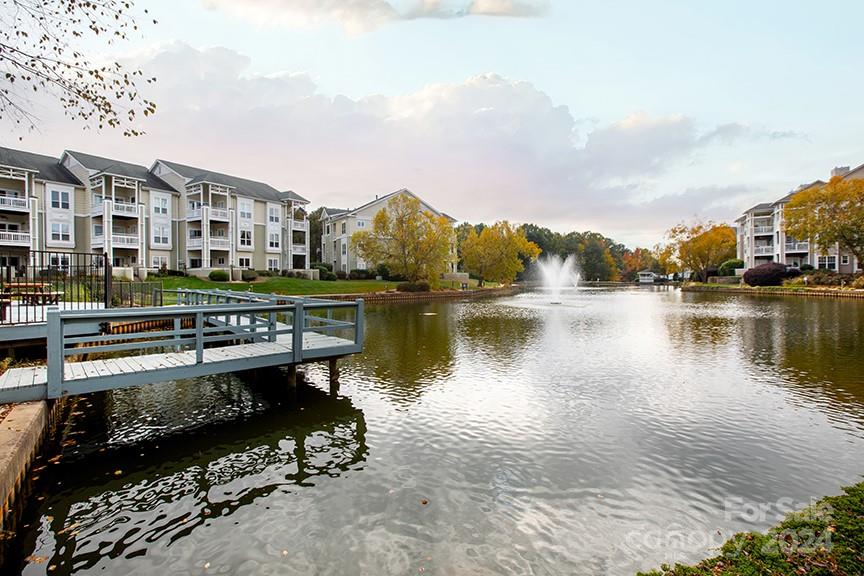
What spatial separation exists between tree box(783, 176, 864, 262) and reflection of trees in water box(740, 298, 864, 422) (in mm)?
25386

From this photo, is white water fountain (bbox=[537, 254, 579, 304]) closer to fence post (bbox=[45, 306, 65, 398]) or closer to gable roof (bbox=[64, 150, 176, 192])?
gable roof (bbox=[64, 150, 176, 192])

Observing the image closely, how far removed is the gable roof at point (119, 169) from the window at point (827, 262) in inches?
3004

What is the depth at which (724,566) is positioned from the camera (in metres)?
3.94

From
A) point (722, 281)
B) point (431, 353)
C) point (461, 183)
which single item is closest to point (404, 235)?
point (461, 183)

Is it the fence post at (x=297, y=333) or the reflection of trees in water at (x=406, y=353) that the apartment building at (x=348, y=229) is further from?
the fence post at (x=297, y=333)

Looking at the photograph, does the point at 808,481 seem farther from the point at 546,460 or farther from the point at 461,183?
the point at 461,183

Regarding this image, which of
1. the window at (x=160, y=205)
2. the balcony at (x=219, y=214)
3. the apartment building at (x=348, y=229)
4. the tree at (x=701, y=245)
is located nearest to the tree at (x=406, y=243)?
the apartment building at (x=348, y=229)

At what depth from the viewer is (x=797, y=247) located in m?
58.3

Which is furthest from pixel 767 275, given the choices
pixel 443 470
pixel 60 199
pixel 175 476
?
pixel 60 199

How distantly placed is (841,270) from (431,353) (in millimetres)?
63845

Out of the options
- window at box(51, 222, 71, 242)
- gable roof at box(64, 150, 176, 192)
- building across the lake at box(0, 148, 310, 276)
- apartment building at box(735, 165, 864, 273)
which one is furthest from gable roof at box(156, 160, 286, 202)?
apartment building at box(735, 165, 864, 273)

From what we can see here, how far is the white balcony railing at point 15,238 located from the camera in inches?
1357

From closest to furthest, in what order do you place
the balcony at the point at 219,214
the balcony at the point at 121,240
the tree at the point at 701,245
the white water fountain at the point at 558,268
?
1. the balcony at the point at 121,240
2. the balcony at the point at 219,214
3. the tree at the point at 701,245
4. the white water fountain at the point at 558,268

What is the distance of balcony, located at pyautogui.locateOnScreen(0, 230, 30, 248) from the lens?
34.5 metres
